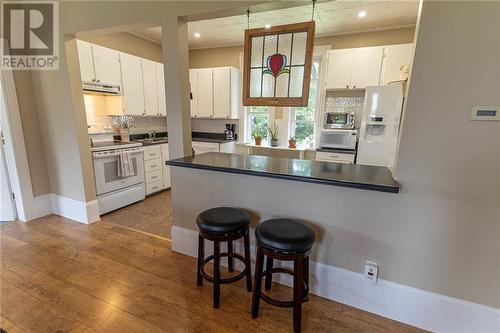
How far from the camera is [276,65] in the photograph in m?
1.91

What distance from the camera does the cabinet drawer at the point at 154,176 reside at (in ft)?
13.4

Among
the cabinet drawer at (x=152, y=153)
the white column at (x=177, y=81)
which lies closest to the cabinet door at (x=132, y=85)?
the cabinet drawer at (x=152, y=153)

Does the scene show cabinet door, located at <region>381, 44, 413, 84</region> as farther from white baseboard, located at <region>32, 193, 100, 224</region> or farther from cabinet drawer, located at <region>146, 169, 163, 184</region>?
white baseboard, located at <region>32, 193, 100, 224</region>

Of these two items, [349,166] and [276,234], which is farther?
[349,166]

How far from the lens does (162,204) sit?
3.80 meters

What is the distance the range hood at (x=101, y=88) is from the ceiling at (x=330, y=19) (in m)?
1.35

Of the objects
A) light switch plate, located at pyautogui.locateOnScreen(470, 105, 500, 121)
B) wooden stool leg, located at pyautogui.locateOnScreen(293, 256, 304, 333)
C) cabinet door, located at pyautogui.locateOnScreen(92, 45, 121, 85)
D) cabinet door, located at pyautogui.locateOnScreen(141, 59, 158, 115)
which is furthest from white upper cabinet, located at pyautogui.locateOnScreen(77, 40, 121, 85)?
light switch plate, located at pyautogui.locateOnScreen(470, 105, 500, 121)

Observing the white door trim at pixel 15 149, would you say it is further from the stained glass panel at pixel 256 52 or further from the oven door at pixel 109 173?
the stained glass panel at pixel 256 52

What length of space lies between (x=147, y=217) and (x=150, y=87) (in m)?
2.43

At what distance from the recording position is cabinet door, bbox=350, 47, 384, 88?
3.70m

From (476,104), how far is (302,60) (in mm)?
1108

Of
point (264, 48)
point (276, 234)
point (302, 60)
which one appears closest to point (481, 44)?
point (302, 60)

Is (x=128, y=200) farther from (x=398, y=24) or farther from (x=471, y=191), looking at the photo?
(x=398, y=24)

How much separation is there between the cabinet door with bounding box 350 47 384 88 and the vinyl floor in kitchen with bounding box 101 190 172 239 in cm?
361
